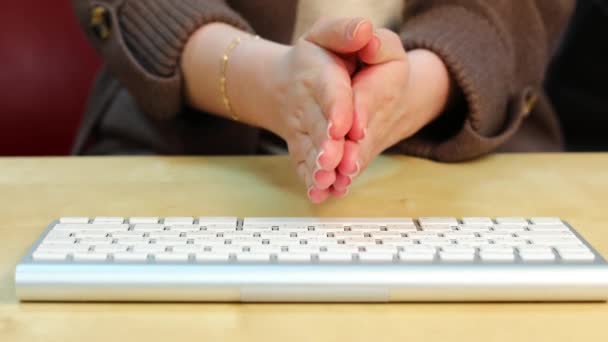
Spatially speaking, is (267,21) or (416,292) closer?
(416,292)

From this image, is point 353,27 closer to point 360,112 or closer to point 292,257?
point 360,112

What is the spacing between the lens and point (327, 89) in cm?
44

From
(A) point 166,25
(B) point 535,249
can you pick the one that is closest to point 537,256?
(B) point 535,249

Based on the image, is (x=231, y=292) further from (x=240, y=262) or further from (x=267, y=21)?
(x=267, y=21)

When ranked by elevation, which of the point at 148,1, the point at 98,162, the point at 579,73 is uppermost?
the point at 148,1

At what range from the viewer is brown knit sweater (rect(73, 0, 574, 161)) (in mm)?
613

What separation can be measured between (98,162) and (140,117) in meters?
0.14

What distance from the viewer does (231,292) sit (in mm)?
348

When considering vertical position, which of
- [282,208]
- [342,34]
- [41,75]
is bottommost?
[41,75]

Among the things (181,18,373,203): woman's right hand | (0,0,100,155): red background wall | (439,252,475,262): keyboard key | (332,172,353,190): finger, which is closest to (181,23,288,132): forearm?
(181,18,373,203): woman's right hand

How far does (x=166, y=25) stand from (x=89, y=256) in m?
0.31

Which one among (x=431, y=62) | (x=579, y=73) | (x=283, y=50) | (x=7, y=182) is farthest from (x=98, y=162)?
(x=579, y=73)

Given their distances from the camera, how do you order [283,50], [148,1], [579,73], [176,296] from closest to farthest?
[176,296]
[283,50]
[148,1]
[579,73]

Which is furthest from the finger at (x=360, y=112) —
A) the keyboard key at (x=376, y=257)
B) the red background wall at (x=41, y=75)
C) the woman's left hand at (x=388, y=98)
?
the red background wall at (x=41, y=75)
